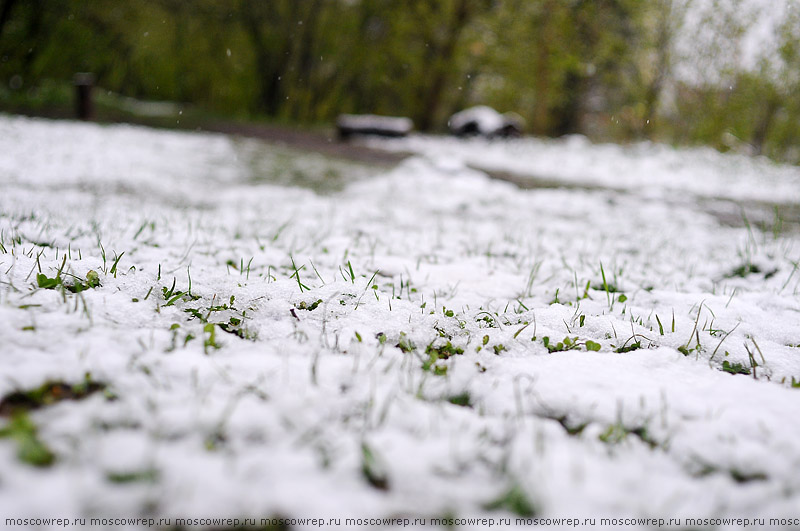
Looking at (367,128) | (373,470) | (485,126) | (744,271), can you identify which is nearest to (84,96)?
(367,128)

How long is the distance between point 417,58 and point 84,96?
990 centimetres

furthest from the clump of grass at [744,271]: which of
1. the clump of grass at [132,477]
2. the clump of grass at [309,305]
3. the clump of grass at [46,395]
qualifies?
the clump of grass at [46,395]

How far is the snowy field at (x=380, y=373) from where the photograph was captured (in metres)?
0.95

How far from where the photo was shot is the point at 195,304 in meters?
1.81

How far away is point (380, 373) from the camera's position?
4.59 feet

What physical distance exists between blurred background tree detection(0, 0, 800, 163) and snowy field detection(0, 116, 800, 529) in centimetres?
1093

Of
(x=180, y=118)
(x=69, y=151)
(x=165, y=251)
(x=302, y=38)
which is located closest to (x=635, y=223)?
(x=165, y=251)

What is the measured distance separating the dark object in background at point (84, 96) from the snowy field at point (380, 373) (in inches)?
247

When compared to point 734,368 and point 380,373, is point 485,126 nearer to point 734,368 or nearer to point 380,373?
point 734,368

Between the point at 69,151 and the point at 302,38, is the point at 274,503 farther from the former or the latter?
the point at 302,38

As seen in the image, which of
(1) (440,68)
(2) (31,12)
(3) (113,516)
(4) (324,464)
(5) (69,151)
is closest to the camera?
(3) (113,516)

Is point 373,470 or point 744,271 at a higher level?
point 744,271

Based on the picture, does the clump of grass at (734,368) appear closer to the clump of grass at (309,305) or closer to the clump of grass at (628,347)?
the clump of grass at (628,347)

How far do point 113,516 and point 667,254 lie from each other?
354 cm
